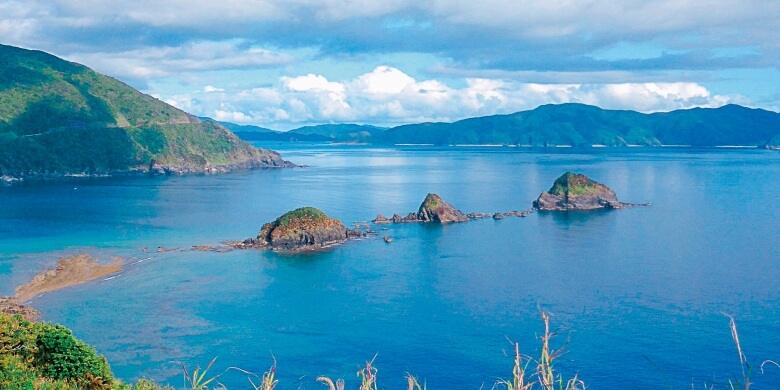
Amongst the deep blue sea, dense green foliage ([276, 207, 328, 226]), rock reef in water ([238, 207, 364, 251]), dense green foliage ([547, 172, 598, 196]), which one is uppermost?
dense green foliage ([547, 172, 598, 196])

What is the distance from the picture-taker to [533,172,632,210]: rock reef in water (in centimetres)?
11244

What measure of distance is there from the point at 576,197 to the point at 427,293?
58.8 metres

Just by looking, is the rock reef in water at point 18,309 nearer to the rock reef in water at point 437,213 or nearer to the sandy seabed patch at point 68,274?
the sandy seabed patch at point 68,274

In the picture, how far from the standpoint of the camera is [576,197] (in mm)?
112250

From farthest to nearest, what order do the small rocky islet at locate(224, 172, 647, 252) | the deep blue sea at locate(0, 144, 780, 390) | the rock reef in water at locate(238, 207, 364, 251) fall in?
the small rocky islet at locate(224, 172, 647, 252) < the rock reef in water at locate(238, 207, 364, 251) < the deep blue sea at locate(0, 144, 780, 390)

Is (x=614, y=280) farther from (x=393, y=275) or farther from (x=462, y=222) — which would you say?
(x=462, y=222)

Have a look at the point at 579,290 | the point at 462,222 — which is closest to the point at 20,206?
the point at 462,222

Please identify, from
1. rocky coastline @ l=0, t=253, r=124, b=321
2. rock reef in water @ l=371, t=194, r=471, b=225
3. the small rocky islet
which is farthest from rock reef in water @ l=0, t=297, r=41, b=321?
rock reef in water @ l=371, t=194, r=471, b=225

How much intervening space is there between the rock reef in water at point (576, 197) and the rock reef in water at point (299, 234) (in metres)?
41.8

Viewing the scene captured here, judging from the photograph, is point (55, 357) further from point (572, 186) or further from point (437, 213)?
point (572, 186)

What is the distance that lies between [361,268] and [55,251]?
1443 inches

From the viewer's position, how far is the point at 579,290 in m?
61.6

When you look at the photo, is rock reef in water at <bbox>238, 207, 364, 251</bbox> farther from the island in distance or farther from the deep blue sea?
the island in distance

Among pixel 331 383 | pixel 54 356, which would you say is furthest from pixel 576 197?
pixel 331 383
